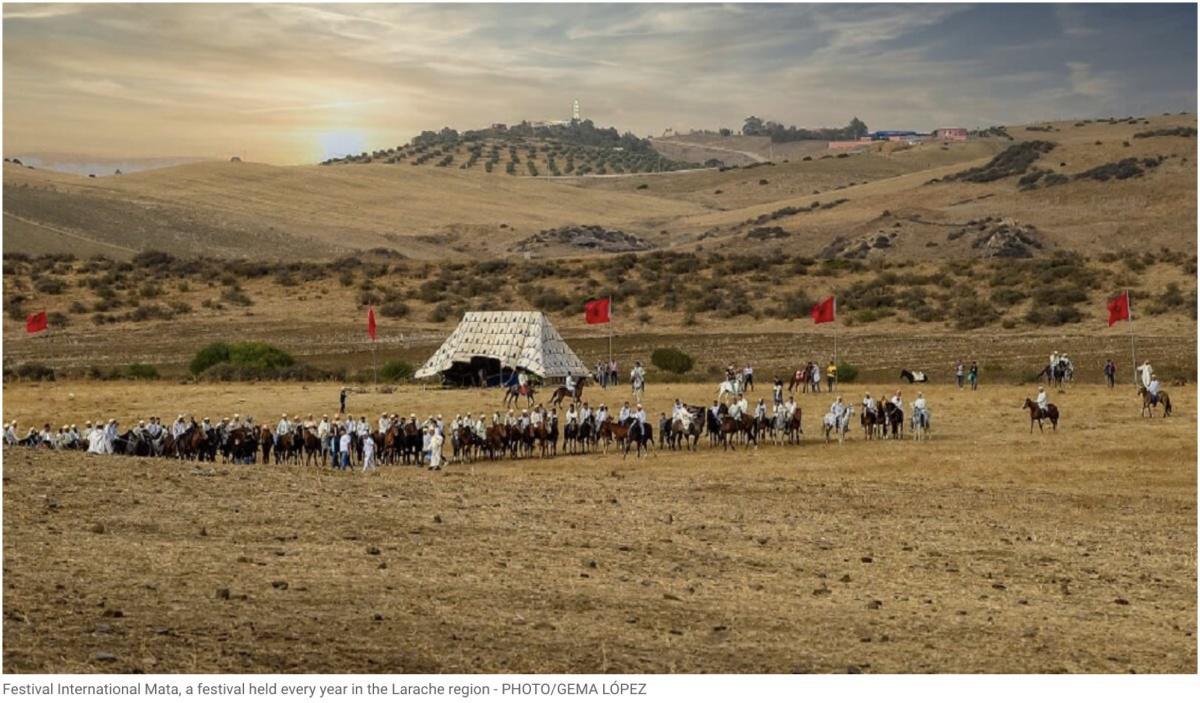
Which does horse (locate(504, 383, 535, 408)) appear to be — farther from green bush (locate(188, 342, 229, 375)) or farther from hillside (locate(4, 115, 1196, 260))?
hillside (locate(4, 115, 1196, 260))

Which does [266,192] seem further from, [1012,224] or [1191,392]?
[1191,392]

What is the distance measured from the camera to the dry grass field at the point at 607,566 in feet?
48.9

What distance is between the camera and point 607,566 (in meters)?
20.0

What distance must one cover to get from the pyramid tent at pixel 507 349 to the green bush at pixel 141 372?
1129 cm

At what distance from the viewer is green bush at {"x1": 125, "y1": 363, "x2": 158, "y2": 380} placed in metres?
56.0

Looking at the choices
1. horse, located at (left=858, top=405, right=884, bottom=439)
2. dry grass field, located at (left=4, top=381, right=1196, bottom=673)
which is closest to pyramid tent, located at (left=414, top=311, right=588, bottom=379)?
horse, located at (left=858, top=405, right=884, bottom=439)

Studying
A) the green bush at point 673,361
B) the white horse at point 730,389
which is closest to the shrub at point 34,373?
the green bush at point 673,361

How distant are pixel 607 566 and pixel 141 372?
4031 centimetres

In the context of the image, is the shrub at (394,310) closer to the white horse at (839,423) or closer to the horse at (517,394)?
the horse at (517,394)

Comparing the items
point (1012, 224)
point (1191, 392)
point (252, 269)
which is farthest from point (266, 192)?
point (1191, 392)

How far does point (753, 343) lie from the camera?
66.5 m

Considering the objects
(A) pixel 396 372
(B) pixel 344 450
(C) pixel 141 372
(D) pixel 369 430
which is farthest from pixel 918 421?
(C) pixel 141 372

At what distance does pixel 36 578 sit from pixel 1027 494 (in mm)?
19728

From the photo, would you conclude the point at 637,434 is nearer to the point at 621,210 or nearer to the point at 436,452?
the point at 436,452
